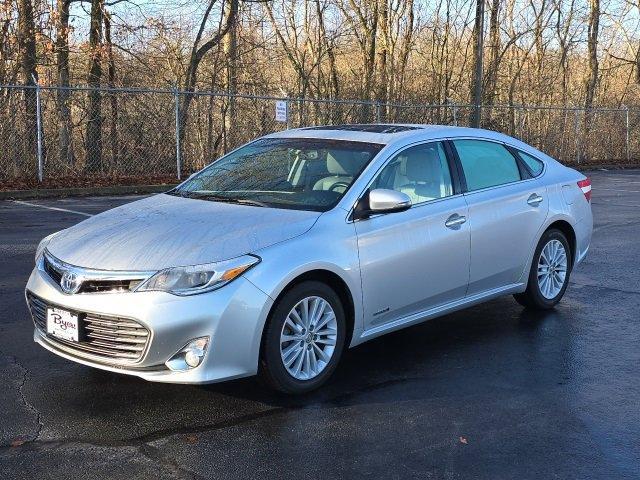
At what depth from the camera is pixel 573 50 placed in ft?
110

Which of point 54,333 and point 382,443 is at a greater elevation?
point 54,333

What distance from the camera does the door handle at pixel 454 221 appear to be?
17.4ft

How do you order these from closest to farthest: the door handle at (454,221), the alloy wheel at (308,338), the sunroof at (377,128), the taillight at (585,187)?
the alloy wheel at (308,338)
the door handle at (454,221)
the sunroof at (377,128)
the taillight at (585,187)

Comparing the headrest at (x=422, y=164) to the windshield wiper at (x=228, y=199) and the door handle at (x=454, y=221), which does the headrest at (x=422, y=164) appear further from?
the windshield wiper at (x=228, y=199)

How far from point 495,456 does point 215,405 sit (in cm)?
157

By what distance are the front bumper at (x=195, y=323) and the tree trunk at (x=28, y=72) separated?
13.8 m

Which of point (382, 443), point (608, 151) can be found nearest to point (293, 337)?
point (382, 443)

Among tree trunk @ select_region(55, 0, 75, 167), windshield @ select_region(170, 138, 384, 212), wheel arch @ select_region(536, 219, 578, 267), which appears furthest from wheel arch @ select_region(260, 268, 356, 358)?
tree trunk @ select_region(55, 0, 75, 167)

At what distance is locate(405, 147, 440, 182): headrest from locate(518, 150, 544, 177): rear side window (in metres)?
1.19

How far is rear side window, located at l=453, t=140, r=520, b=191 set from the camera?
5.74 meters

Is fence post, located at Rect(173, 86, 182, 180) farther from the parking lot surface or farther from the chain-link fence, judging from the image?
the parking lot surface

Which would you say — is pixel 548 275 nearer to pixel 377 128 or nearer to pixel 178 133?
pixel 377 128

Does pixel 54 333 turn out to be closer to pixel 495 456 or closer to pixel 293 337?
pixel 293 337

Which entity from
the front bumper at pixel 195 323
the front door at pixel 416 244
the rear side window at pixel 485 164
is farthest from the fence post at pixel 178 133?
the front bumper at pixel 195 323
